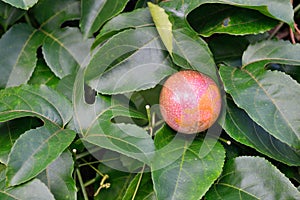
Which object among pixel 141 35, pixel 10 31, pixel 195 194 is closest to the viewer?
pixel 195 194

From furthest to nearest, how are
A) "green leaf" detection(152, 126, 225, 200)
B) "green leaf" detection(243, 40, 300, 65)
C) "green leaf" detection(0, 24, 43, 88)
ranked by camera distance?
"green leaf" detection(0, 24, 43, 88), "green leaf" detection(243, 40, 300, 65), "green leaf" detection(152, 126, 225, 200)

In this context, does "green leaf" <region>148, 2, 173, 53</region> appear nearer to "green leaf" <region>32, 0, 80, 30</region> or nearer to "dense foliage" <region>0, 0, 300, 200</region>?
"dense foliage" <region>0, 0, 300, 200</region>

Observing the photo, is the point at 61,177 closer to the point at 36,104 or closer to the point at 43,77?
the point at 36,104

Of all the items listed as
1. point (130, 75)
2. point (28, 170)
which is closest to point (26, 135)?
point (28, 170)

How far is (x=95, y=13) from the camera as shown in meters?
0.92

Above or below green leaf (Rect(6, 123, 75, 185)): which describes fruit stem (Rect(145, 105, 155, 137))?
below

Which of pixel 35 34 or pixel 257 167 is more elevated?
pixel 35 34

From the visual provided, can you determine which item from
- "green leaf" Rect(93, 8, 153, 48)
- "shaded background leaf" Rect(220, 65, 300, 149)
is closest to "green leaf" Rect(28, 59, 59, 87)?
"green leaf" Rect(93, 8, 153, 48)

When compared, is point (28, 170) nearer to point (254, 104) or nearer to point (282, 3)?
point (254, 104)

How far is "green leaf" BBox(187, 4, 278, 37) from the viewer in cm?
86

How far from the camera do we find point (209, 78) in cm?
83

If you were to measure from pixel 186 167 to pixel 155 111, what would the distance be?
15 centimetres

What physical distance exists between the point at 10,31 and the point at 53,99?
0.77 feet

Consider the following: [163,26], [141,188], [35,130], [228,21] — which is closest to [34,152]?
[35,130]
